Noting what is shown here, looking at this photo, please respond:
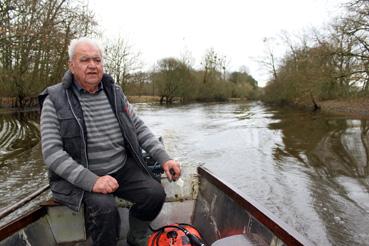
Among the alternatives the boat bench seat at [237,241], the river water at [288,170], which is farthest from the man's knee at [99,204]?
the river water at [288,170]

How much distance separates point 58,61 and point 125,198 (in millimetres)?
19588

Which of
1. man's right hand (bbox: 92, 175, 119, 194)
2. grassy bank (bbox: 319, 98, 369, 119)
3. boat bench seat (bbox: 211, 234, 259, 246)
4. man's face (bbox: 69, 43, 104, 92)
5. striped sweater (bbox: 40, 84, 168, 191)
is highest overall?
man's face (bbox: 69, 43, 104, 92)

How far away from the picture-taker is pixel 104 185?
7.74 ft

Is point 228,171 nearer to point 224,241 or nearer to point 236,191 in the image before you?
point 236,191

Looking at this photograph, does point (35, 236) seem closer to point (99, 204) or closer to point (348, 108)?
point (99, 204)

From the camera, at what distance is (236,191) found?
2750mm

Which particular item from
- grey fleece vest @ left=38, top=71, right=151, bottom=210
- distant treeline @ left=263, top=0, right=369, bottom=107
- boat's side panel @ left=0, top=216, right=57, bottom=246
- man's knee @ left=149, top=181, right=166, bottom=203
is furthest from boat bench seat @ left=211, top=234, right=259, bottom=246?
distant treeline @ left=263, top=0, right=369, bottom=107

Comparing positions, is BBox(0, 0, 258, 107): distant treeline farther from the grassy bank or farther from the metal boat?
the grassy bank

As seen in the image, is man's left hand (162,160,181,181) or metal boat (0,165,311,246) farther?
man's left hand (162,160,181,181)

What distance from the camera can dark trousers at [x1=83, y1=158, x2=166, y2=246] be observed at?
2402 mm

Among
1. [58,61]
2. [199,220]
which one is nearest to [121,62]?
[58,61]

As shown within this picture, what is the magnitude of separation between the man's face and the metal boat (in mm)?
1116

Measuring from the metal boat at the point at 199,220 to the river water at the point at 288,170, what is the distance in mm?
2355

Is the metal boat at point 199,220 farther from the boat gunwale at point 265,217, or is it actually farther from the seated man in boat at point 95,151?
the seated man in boat at point 95,151
